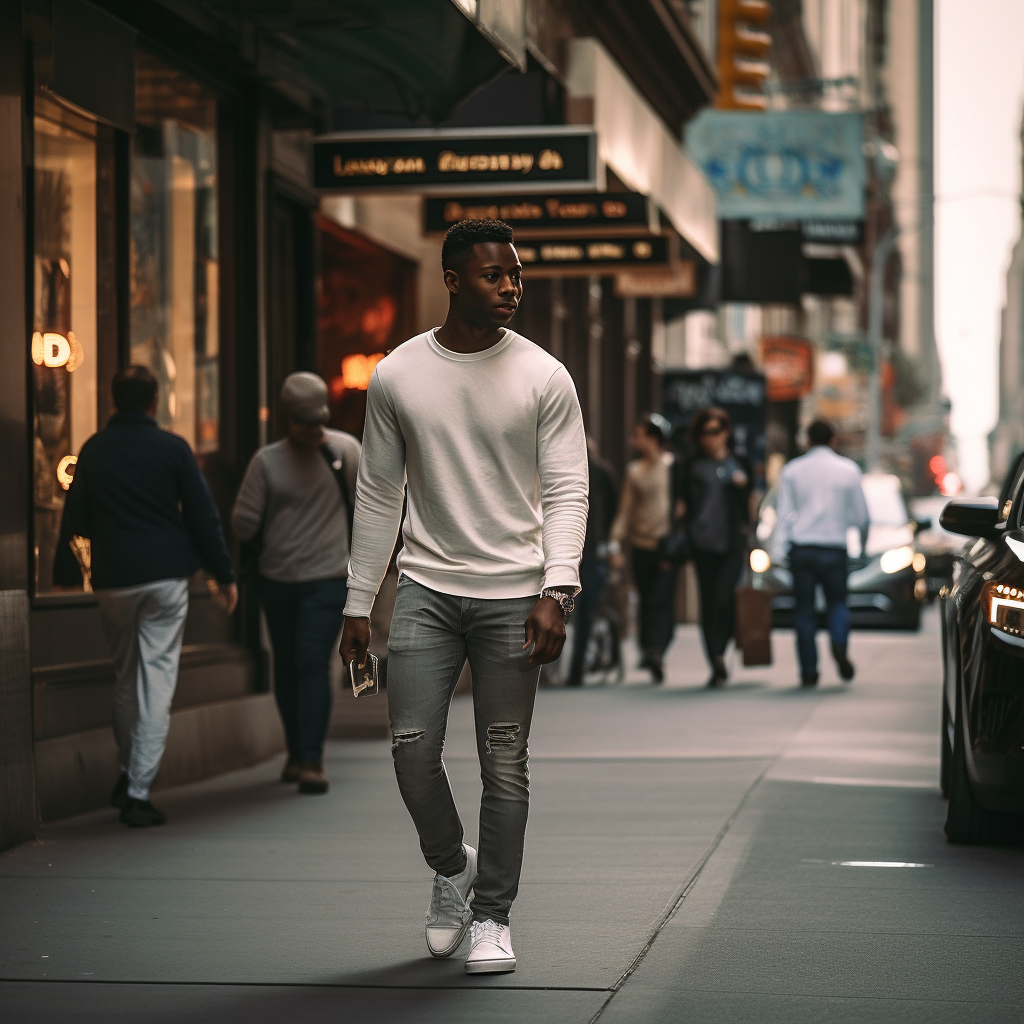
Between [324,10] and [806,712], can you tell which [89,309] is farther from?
[806,712]

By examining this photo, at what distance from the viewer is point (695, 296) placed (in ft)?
87.6

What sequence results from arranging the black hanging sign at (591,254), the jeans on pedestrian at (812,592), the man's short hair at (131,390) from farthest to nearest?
the black hanging sign at (591,254) → the jeans on pedestrian at (812,592) → the man's short hair at (131,390)

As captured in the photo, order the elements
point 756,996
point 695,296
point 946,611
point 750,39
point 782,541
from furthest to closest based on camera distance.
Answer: point 750,39 < point 695,296 < point 782,541 < point 946,611 < point 756,996

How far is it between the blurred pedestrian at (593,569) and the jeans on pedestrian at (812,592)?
143 centimetres

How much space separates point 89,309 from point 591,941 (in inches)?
199

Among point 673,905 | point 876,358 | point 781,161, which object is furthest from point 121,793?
point 876,358

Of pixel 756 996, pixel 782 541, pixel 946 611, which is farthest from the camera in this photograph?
pixel 782 541

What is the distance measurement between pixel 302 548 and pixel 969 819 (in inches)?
133

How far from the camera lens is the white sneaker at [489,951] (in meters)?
Answer: 5.34

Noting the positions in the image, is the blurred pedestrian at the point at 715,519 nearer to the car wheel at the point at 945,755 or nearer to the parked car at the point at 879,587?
the car wheel at the point at 945,755

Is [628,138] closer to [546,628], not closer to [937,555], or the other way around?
[546,628]

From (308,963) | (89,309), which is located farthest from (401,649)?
(89,309)

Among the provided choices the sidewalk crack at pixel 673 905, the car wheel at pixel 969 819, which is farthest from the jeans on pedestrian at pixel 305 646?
the car wheel at pixel 969 819

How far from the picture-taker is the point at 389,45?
33.5 feet
